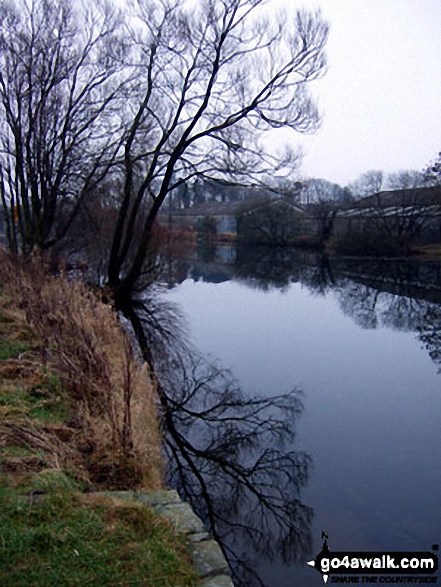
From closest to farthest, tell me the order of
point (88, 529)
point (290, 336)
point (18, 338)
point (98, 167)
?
point (88, 529) < point (18, 338) < point (290, 336) < point (98, 167)

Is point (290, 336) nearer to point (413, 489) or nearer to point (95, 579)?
point (413, 489)

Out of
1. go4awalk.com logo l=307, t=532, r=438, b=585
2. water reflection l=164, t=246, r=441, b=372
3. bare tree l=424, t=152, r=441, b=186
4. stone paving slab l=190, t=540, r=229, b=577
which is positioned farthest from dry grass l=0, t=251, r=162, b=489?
bare tree l=424, t=152, r=441, b=186

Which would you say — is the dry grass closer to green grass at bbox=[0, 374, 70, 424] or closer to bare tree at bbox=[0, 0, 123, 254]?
green grass at bbox=[0, 374, 70, 424]

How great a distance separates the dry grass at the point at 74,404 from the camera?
14.0 feet

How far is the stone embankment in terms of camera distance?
293 centimetres

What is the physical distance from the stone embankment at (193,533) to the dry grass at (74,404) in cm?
41

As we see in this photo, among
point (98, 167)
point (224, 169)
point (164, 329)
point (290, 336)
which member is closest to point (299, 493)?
point (290, 336)

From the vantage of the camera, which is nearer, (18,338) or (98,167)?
(18,338)

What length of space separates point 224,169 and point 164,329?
6343mm

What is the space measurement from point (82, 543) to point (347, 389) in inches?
273

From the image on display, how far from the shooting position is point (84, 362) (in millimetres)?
6355

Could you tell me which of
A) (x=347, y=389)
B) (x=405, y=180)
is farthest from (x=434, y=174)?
(x=347, y=389)

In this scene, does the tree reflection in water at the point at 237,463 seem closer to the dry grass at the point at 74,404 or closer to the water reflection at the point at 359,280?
the dry grass at the point at 74,404

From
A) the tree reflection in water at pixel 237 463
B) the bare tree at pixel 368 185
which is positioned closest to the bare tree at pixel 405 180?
the bare tree at pixel 368 185
